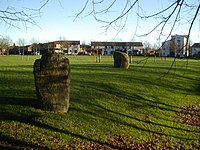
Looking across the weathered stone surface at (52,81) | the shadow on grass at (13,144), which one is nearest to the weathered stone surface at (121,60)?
the weathered stone surface at (52,81)

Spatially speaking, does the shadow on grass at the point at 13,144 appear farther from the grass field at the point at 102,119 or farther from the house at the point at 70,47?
the house at the point at 70,47

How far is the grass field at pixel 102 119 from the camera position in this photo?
360 inches

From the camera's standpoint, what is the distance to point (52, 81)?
428 inches

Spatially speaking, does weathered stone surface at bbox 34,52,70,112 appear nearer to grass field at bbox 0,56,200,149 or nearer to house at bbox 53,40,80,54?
grass field at bbox 0,56,200,149

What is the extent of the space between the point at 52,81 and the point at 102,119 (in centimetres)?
233

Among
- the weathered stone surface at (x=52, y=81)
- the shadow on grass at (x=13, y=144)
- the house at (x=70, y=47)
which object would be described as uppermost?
the house at (x=70, y=47)

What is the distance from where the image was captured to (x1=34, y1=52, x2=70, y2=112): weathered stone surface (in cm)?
1081

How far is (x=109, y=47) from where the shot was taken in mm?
124062

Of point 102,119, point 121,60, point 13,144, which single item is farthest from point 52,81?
point 121,60

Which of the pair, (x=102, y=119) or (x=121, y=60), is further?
(x=121, y=60)

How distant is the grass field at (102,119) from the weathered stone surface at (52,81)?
370 millimetres

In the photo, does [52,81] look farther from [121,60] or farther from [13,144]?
[121,60]

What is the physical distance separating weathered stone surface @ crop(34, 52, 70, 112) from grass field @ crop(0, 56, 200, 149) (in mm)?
370

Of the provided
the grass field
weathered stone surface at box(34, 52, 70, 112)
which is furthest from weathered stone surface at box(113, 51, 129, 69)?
weathered stone surface at box(34, 52, 70, 112)
